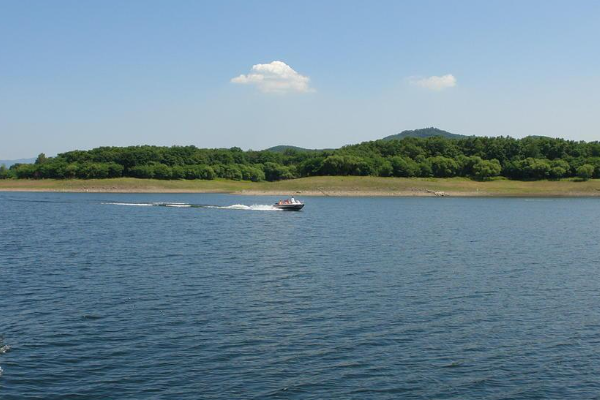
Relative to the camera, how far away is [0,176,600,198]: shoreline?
163250 mm

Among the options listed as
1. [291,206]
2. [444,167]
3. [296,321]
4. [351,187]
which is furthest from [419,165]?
[296,321]

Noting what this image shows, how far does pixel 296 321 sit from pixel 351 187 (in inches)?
5683

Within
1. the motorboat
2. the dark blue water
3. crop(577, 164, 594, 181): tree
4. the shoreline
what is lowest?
the dark blue water

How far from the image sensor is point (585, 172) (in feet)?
557

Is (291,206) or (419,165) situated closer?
(291,206)

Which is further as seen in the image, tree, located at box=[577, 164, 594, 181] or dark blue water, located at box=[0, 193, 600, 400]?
tree, located at box=[577, 164, 594, 181]

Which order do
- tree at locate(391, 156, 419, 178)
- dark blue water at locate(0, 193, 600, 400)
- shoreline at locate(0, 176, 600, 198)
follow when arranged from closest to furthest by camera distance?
1. dark blue water at locate(0, 193, 600, 400)
2. shoreline at locate(0, 176, 600, 198)
3. tree at locate(391, 156, 419, 178)

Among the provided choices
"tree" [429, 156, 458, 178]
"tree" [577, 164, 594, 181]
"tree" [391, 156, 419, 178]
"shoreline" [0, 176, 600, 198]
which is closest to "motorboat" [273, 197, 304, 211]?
"shoreline" [0, 176, 600, 198]

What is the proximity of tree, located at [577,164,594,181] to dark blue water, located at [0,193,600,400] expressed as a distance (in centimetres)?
13590

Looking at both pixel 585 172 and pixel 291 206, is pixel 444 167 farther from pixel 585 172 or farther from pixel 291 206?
pixel 291 206

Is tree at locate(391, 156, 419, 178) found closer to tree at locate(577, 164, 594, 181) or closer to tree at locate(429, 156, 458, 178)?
tree at locate(429, 156, 458, 178)

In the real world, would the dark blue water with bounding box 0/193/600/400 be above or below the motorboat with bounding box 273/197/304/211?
below

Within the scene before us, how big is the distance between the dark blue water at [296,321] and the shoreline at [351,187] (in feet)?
383

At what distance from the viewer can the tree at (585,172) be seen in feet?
558
